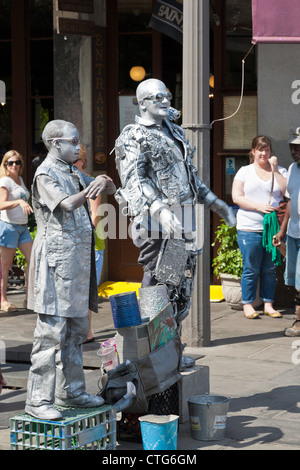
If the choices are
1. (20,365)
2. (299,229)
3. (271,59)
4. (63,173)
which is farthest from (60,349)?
(271,59)

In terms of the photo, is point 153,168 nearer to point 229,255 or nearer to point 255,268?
point 255,268

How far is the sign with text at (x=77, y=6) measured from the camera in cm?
1046

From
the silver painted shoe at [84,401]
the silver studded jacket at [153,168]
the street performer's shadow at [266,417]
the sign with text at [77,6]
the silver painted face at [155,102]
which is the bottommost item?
the street performer's shadow at [266,417]

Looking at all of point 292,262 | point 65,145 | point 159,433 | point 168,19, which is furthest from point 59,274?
point 168,19

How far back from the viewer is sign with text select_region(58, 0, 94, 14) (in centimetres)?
1046

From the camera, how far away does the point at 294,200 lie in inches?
360

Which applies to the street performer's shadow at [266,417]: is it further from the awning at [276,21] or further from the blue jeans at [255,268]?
the awning at [276,21]

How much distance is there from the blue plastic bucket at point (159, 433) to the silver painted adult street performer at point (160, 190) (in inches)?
45.3

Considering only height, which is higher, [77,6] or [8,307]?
[77,6]

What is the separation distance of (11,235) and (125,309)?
15.5ft

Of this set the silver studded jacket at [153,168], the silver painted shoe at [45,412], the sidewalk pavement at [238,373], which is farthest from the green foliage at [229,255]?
the silver painted shoe at [45,412]

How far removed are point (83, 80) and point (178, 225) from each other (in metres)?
5.36

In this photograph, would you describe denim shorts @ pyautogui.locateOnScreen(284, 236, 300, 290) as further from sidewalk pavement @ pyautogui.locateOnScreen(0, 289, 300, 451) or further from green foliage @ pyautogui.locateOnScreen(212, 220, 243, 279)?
green foliage @ pyautogui.locateOnScreen(212, 220, 243, 279)
